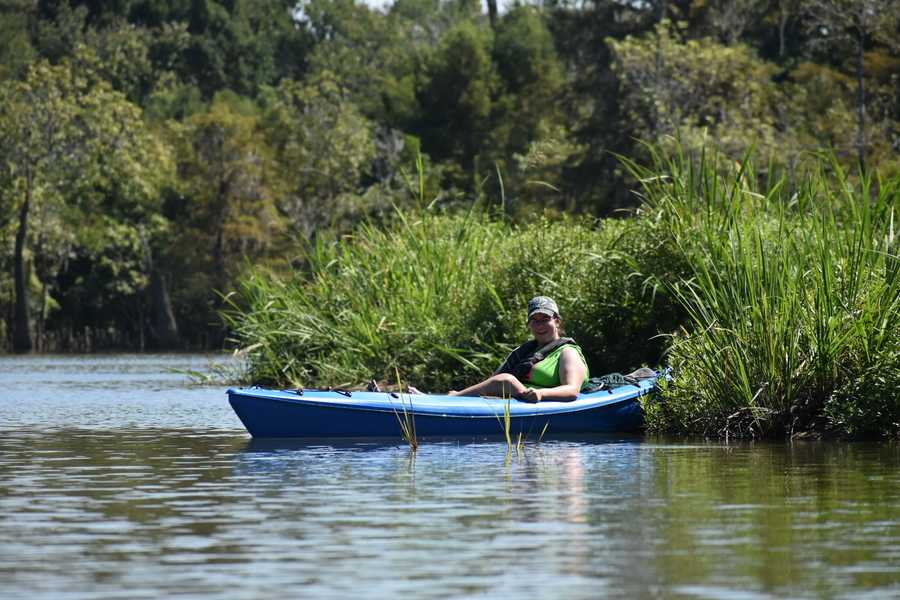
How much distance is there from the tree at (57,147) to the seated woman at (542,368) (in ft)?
153

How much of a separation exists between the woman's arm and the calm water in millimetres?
500

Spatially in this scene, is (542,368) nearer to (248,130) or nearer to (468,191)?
(248,130)

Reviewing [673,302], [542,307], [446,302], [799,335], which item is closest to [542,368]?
[542,307]

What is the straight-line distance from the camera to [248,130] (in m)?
66.4

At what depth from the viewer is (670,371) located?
16.3 m

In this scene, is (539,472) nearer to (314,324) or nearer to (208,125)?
(314,324)

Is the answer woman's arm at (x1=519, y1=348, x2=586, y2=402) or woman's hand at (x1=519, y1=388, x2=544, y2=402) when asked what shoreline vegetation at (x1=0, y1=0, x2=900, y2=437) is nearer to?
woman's arm at (x1=519, y1=348, x2=586, y2=402)

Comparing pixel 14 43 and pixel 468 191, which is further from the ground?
pixel 14 43

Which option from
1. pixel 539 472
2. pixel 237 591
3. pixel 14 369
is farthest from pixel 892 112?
pixel 237 591

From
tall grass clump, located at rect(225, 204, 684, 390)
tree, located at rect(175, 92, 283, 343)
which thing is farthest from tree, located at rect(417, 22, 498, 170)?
tall grass clump, located at rect(225, 204, 684, 390)

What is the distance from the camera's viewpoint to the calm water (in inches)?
295

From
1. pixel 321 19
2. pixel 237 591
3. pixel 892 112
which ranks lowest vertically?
pixel 237 591

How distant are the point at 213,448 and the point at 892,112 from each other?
111 ft

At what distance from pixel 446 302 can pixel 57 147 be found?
4285 cm
